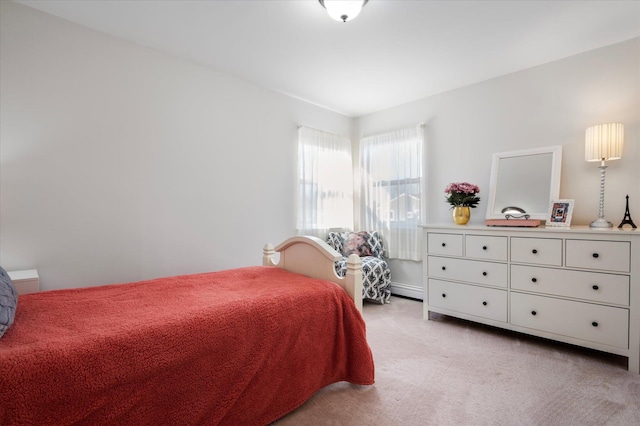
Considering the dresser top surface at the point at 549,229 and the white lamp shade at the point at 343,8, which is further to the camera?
the dresser top surface at the point at 549,229

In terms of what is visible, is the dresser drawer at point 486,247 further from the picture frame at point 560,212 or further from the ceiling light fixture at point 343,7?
the ceiling light fixture at point 343,7

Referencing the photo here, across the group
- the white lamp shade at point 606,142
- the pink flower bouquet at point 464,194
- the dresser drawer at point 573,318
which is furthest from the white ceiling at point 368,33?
the dresser drawer at point 573,318

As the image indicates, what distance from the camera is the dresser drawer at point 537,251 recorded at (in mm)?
2463

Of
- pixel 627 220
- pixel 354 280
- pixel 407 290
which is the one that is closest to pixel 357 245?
pixel 407 290

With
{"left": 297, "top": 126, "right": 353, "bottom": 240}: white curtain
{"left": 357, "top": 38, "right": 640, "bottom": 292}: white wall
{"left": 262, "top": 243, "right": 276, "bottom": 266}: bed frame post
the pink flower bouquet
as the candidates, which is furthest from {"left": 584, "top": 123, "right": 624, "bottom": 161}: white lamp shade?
{"left": 262, "top": 243, "right": 276, "bottom": 266}: bed frame post

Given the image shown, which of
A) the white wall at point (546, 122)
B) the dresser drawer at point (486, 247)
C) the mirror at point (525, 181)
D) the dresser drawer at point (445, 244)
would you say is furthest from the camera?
the dresser drawer at point (445, 244)

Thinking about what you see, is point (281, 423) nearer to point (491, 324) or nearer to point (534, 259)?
point (491, 324)

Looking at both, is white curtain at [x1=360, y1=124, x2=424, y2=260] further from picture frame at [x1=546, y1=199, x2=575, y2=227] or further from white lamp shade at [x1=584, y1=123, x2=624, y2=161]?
white lamp shade at [x1=584, y1=123, x2=624, y2=161]

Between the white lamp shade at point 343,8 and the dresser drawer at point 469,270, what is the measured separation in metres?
2.29

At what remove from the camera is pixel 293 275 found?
2.28 metres

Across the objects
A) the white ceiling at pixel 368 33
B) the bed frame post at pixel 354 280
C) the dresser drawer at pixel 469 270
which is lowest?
the dresser drawer at pixel 469 270

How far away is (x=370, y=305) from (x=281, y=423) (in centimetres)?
226

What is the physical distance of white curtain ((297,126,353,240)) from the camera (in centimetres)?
396

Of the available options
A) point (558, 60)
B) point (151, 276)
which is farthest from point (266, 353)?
point (558, 60)
